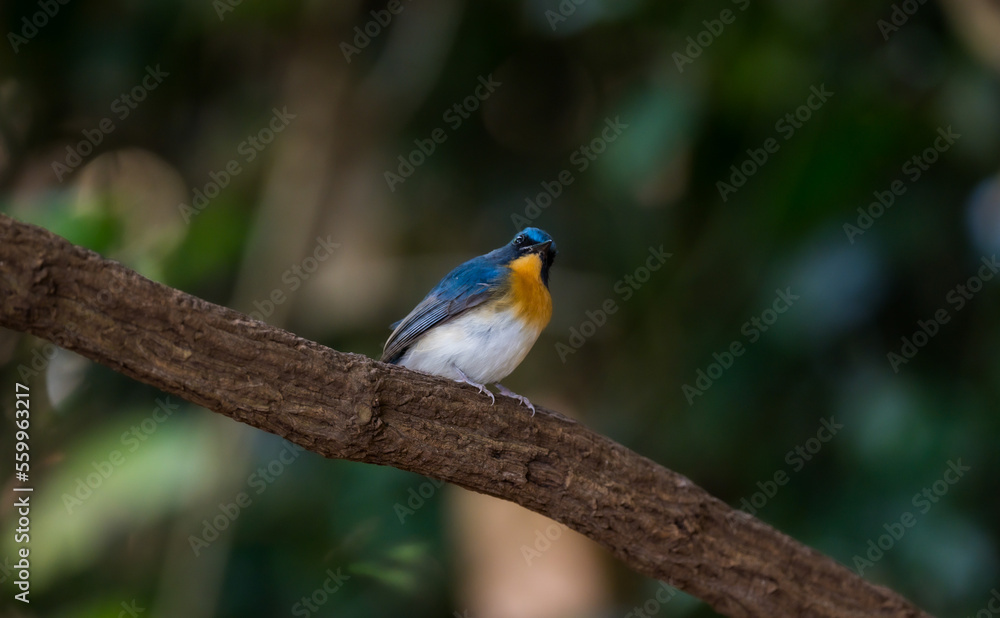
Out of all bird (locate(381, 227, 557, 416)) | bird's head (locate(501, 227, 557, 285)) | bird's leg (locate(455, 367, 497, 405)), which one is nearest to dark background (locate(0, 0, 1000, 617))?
bird's head (locate(501, 227, 557, 285))

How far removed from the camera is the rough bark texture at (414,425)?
2.45 metres

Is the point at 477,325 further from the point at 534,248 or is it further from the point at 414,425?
the point at 414,425

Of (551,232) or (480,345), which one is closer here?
(480,345)

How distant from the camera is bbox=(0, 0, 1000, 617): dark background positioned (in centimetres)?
457

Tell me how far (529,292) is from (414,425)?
1.19m

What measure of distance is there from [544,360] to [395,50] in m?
2.27

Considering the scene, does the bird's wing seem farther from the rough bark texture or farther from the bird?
the rough bark texture

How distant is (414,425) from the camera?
9.79 ft

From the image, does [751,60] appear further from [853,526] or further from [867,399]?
[853,526]

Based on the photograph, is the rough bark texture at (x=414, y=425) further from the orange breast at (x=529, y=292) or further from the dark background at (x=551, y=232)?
the dark background at (x=551, y=232)

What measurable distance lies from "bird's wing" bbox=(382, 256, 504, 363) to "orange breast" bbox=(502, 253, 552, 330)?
77 millimetres

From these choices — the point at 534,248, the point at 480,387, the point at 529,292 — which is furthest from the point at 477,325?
the point at 534,248

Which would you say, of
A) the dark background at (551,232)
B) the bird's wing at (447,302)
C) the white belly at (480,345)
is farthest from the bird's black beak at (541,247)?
the dark background at (551,232)

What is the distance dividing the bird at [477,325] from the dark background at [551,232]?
3.76 feet
